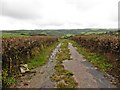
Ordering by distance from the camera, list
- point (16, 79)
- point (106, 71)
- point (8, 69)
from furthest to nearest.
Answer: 1. point (106, 71)
2. point (8, 69)
3. point (16, 79)

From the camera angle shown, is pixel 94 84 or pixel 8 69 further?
pixel 8 69

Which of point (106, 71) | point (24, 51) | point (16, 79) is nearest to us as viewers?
point (16, 79)

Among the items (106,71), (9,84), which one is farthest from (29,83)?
(106,71)

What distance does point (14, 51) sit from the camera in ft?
65.6

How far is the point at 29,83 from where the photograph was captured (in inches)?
575

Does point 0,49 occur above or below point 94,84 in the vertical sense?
above

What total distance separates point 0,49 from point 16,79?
4.30m

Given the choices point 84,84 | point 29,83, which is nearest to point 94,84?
point 84,84

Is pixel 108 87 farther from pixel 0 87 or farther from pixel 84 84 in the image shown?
pixel 0 87

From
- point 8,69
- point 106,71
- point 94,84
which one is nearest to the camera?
point 94,84

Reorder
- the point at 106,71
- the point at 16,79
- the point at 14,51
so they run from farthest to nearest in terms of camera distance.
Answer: the point at 14,51 < the point at 106,71 < the point at 16,79

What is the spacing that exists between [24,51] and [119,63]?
9855 mm

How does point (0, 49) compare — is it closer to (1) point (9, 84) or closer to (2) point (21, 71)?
(2) point (21, 71)

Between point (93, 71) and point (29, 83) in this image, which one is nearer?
point (29, 83)
